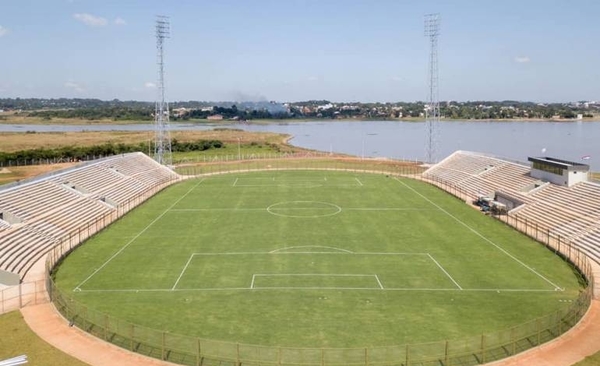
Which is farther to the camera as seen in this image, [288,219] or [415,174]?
[415,174]

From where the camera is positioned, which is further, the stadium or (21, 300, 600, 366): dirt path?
the stadium

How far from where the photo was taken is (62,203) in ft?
155

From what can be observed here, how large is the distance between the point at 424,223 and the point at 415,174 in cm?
3312

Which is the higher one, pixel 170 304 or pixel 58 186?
pixel 58 186

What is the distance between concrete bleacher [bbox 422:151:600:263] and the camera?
130ft

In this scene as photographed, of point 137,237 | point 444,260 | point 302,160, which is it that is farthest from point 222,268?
point 302,160

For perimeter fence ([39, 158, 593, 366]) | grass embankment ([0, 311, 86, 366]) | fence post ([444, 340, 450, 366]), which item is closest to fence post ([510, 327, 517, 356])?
perimeter fence ([39, 158, 593, 366])

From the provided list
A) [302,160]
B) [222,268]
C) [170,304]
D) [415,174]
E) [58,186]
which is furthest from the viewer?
[302,160]

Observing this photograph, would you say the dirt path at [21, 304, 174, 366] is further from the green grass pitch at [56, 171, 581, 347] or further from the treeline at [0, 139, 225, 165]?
the treeline at [0, 139, 225, 165]

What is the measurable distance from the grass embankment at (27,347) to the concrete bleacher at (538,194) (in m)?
29.5

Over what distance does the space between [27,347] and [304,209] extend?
104 feet

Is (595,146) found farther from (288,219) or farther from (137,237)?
(137,237)

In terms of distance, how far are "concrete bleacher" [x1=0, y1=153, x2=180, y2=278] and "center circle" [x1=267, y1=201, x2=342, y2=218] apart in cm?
1364

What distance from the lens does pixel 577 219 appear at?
135 ft
